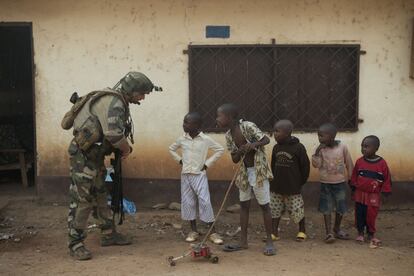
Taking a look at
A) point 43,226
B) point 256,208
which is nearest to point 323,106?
point 256,208

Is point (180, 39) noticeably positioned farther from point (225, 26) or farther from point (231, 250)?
point (231, 250)

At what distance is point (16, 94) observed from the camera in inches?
373

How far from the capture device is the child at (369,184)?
5.33m

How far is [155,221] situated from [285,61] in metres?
2.60

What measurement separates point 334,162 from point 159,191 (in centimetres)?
246

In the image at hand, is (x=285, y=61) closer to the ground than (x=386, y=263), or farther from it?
farther from it

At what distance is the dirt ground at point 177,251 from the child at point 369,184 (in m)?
0.26

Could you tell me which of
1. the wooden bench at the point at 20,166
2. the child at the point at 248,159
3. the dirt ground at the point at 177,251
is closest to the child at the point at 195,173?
the dirt ground at the point at 177,251

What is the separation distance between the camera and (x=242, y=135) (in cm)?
510

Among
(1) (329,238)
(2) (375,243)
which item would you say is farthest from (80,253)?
(2) (375,243)

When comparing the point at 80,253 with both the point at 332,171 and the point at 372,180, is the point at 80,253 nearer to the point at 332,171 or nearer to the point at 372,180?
the point at 332,171

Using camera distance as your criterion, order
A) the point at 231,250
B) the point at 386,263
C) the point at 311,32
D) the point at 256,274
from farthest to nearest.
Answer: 1. the point at 311,32
2. the point at 231,250
3. the point at 386,263
4. the point at 256,274

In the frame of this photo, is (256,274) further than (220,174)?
No

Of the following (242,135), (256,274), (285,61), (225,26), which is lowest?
(256,274)
